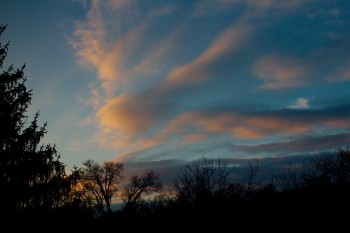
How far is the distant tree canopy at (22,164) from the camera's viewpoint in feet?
41.5

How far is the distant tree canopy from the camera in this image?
41.5ft

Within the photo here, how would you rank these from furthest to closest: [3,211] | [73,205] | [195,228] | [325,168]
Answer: [325,168] < [73,205] < [3,211] < [195,228]

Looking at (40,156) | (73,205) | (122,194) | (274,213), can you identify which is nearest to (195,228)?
(274,213)

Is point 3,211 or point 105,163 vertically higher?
point 105,163

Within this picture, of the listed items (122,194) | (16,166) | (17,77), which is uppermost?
(17,77)

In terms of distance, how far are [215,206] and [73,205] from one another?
23.9 ft

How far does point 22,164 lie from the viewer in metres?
12.9

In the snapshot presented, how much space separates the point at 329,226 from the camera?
719cm

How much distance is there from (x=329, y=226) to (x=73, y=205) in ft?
35.3

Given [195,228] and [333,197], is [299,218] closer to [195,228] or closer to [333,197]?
[333,197]

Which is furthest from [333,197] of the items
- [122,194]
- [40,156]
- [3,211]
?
[122,194]

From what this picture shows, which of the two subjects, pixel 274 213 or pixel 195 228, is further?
pixel 195 228

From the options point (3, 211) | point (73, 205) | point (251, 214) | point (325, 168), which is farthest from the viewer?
point (325, 168)

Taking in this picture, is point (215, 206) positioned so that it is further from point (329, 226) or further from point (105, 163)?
point (105, 163)
